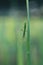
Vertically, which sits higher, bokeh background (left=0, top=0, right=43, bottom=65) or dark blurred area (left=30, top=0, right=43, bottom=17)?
dark blurred area (left=30, top=0, right=43, bottom=17)

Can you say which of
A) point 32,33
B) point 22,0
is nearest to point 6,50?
point 32,33

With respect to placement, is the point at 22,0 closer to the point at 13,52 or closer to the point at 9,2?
the point at 9,2

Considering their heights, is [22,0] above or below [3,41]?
above

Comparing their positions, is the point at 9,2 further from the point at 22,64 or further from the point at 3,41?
the point at 22,64

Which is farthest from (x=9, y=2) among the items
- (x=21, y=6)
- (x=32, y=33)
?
(x=32, y=33)

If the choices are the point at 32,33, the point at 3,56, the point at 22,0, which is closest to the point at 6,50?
the point at 3,56

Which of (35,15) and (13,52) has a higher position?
(35,15)

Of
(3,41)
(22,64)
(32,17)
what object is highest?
(32,17)

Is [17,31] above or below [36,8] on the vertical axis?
below

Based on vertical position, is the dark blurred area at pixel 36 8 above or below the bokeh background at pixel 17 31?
above
